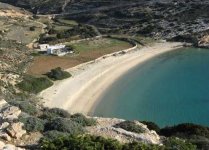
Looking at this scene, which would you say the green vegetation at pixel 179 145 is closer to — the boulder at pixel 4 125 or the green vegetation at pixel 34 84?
the boulder at pixel 4 125

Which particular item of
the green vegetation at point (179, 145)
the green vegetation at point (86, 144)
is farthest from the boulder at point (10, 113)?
the green vegetation at point (179, 145)

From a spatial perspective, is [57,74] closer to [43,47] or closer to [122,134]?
[43,47]

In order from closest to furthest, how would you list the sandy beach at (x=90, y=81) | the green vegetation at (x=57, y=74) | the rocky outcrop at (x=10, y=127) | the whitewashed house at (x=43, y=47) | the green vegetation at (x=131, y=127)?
the rocky outcrop at (x=10, y=127) → the green vegetation at (x=131, y=127) → the sandy beach at (x=90, y=81) → the green vegetation at (x=57, y=74) → the whitewashed house at (x=43, y=47)

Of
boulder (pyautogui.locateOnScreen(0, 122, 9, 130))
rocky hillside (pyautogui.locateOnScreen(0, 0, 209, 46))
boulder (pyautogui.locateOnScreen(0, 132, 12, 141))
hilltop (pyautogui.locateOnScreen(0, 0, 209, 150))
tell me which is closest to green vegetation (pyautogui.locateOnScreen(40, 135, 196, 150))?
hilltop (pyautogui.locateOnScreen(0, 0, 209, 150))

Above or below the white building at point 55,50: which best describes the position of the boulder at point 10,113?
above

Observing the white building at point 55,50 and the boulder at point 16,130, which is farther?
the white building at point 55,50

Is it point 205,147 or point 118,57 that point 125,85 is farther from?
point 205,147
